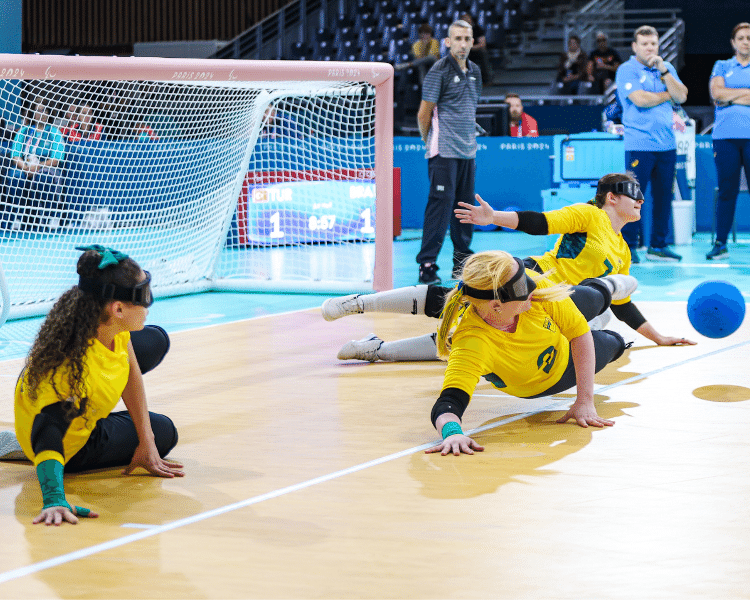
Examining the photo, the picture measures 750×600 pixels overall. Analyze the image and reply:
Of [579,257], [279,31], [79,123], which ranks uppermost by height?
[279,31]

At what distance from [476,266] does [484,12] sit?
54.9 ft

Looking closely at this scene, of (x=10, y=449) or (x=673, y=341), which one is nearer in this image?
(x=10, y=449)

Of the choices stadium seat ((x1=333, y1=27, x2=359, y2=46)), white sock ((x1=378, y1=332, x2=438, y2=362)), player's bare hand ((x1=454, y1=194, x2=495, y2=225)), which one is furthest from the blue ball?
stadium seat ((x1=333, y1=27, x2=359, y2=46))

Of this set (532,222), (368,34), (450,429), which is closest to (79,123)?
(532,222)

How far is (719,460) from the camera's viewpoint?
370cm

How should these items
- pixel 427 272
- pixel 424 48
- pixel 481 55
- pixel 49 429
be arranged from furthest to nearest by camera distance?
pixel 424 48, pixel 481 55, pixel 427 272, pixel 49 429

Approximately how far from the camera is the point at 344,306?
5.46 meters

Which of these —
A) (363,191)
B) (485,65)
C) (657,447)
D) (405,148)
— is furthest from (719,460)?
(485,65)

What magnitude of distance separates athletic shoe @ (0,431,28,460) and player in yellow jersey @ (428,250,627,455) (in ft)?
4.85

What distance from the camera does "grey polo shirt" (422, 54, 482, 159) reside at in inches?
360

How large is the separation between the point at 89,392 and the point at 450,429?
126cm

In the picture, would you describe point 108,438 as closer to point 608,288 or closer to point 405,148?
point 608,288

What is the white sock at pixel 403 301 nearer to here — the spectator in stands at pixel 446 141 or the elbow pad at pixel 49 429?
the elbow pad at pixel 49 429

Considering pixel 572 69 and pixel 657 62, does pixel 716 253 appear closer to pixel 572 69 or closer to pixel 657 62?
pixel 657 62
